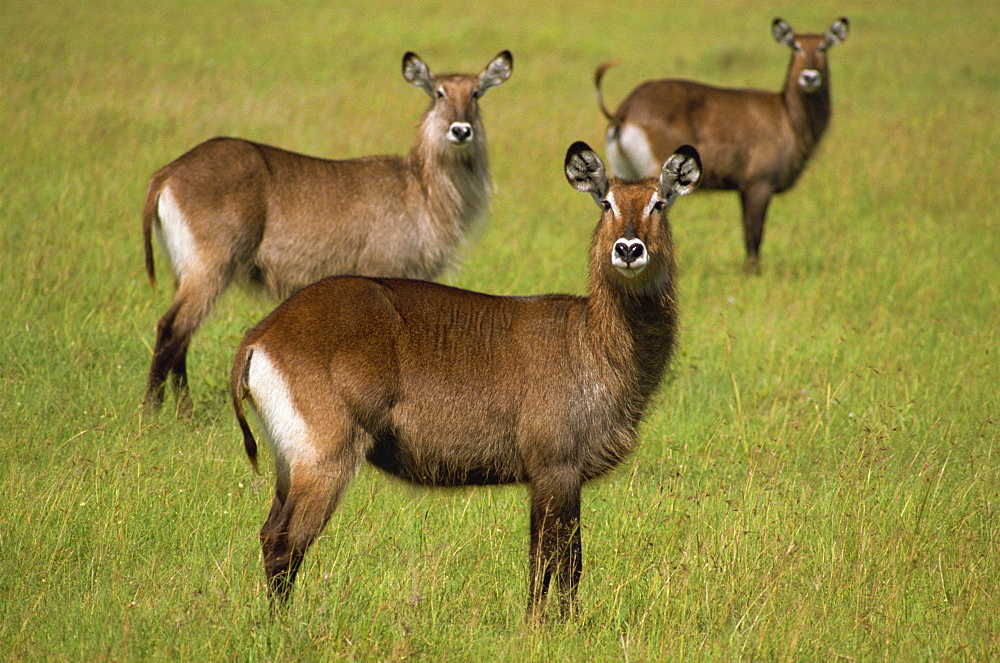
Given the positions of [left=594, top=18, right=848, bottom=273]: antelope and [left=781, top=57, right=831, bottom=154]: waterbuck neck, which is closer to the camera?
[left=594, top=18, right=848, bottom=273]: antelope

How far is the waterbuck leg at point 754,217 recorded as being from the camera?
8.29 metres

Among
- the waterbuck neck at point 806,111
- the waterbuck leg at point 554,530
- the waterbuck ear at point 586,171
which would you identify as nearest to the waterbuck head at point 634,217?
the waterbuck ear at point 586,171

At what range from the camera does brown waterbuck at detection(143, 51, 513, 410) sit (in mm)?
5414

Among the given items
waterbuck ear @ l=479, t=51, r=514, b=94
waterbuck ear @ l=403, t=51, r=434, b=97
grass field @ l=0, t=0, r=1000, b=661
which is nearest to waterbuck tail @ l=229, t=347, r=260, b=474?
grass field @ l=0, t=0, r=1000, b=661

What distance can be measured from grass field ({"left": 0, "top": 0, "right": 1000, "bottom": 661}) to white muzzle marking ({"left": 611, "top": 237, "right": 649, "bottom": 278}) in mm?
975

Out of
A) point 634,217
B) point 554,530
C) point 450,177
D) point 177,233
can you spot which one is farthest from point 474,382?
point 450,177

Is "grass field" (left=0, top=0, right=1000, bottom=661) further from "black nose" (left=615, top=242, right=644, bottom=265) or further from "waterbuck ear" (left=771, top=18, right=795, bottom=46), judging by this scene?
"waterbuck ear" (left=771, top=18, right=795, bottom=46)

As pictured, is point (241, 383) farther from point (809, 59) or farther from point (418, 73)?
point (809, 59)

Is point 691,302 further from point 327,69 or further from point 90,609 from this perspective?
point 327,69

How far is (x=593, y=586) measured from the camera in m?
3.61

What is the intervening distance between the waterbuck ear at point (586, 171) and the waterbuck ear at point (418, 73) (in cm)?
279

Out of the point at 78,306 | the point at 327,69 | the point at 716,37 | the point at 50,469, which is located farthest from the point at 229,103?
the point at 716,37

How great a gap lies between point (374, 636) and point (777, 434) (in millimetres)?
2515

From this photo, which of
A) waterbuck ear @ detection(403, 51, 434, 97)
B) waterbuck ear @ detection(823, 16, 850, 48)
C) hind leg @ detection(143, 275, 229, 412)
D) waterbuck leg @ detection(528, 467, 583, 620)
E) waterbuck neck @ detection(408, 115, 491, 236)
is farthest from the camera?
waterbuck ear @ detection(823, 16, 850, 48)
